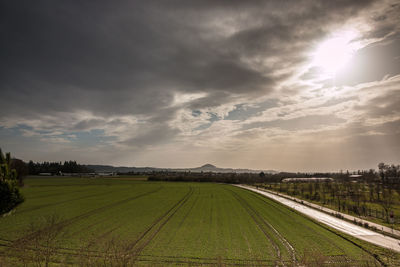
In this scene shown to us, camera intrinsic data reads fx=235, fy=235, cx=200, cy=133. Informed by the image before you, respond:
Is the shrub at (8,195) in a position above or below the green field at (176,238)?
above

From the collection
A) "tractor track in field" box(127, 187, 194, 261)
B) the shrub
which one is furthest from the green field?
the shrub

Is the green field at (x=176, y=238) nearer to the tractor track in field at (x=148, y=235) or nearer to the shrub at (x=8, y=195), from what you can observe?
the tractor track in field at (x=148, y=235)

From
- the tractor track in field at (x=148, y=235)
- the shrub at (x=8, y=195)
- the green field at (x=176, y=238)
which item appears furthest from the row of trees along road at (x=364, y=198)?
the shrub at (x=8, y=195)

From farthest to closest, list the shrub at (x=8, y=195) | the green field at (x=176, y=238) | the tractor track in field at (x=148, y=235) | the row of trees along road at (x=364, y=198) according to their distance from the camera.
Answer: the row of trees along road at (x=364, y=198), the shrub at (x=8, y=195), the tractor track in field at (x=148, y=235), the green field at (x=176, y=238)

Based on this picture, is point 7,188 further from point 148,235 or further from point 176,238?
point 176,238

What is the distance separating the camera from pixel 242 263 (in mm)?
19438

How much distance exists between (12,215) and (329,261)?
144ft

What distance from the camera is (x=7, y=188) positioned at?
34.6 metres

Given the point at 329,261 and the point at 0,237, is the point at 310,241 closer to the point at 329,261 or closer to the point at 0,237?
the point at 329,261

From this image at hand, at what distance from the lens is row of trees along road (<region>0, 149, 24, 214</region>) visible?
34.3 m

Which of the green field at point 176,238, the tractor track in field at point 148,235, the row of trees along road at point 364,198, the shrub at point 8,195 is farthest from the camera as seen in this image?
the row of trees along road at point 364,198

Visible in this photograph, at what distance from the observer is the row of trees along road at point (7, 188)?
112 feet

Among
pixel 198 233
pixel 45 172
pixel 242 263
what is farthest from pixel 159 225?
pixel 45 172

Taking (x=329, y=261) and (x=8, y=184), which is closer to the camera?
(x=329, y=261)
